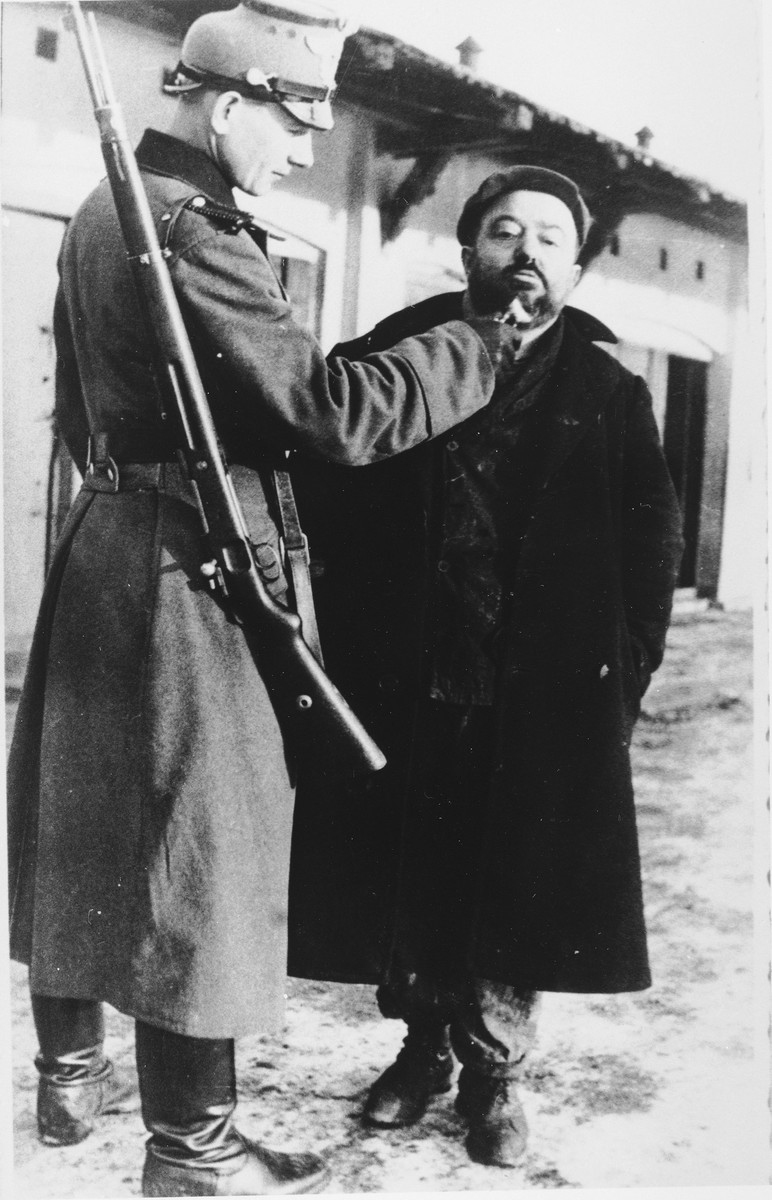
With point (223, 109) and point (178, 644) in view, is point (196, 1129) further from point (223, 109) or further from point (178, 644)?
point (223, 109)

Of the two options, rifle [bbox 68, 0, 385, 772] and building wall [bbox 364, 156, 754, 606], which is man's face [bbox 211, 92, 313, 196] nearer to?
rifle [bbox 68, 0, 385, 772]

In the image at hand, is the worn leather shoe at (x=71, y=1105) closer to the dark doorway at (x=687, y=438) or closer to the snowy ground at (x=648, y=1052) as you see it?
the snowy ground at (x=648, y=1052)

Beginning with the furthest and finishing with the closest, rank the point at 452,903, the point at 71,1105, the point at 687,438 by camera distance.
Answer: the point at 687,438, the point at 452,903, the point at 71,1105

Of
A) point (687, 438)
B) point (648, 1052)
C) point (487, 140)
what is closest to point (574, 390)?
point (687, 438)

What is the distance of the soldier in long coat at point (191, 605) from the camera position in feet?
5.87

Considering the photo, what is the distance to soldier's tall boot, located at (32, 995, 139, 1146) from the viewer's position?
6.74 ft

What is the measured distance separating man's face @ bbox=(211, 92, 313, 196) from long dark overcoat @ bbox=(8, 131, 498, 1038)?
0.15 ft

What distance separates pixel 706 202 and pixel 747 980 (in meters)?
1.79

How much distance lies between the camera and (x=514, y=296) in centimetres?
217

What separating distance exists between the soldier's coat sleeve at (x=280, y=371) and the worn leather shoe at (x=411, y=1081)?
133 cm

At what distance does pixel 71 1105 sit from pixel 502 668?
1.28m

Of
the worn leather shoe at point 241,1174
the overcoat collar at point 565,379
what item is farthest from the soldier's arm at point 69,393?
the worn leather shoe at point 241,1174

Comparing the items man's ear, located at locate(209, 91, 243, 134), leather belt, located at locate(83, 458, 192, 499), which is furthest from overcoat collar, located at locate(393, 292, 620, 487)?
leather belt, located at locate(83, 458, 192, 499)

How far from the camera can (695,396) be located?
2.32 metres
